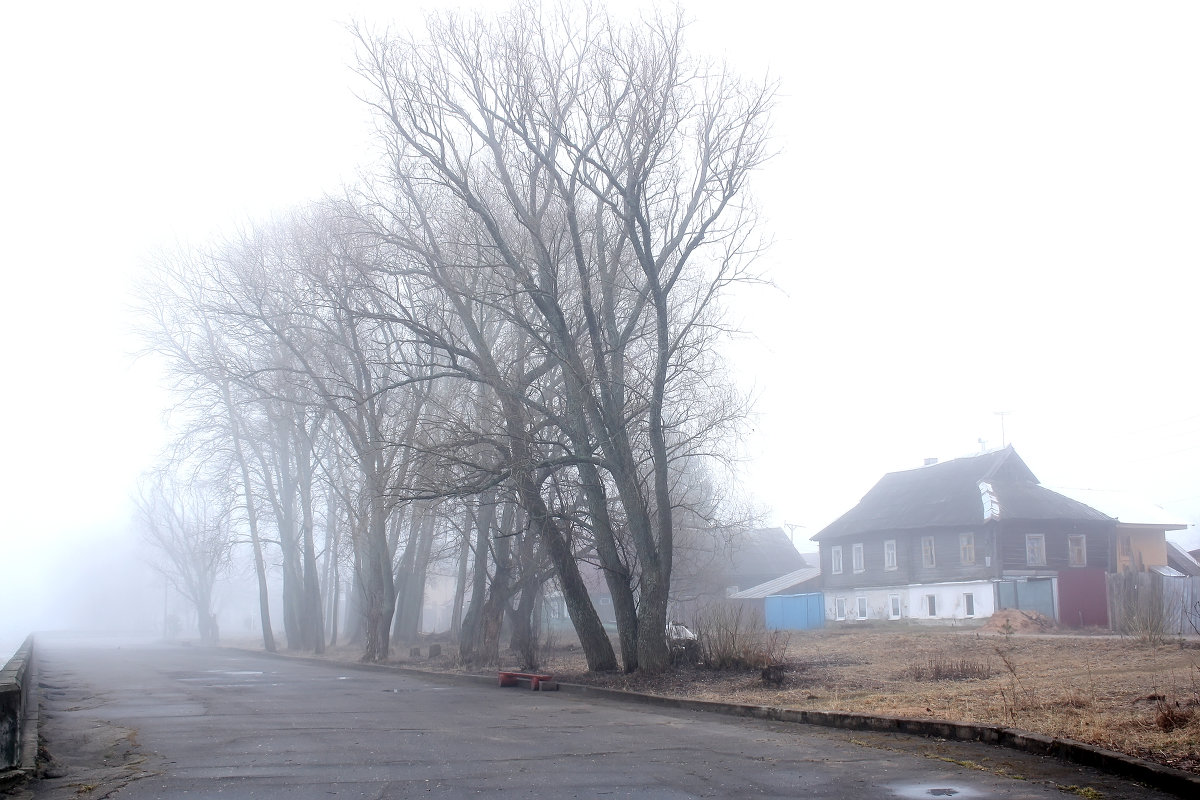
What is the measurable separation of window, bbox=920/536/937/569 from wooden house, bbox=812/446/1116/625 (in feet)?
0.16

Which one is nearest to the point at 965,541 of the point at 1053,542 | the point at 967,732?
the point at 1053,542

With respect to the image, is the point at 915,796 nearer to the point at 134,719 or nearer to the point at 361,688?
the point at 134,719

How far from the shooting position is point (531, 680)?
60.1 feet

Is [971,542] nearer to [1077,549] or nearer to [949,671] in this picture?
[1077,549]

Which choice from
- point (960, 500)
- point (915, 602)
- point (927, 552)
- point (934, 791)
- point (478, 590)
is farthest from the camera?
point (927, 552)

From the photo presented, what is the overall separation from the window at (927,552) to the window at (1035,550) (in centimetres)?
423

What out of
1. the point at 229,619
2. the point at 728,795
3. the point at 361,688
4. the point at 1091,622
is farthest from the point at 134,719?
the point at 229,619

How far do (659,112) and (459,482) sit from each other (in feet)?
24.4

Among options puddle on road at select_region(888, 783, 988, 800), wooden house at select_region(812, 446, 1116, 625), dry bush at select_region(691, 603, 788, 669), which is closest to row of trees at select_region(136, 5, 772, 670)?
dry bush at select_region(691, 603, 788, 669)

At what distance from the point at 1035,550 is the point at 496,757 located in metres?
42.0

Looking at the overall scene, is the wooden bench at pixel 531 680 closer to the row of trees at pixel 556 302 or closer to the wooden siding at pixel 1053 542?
the row of trees at pixel 556 302

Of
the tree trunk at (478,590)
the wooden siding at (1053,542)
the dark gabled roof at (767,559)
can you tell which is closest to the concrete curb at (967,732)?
the tree trunk at (478,590)

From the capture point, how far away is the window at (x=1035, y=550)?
45.4 m

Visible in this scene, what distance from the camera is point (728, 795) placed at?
7.31m
